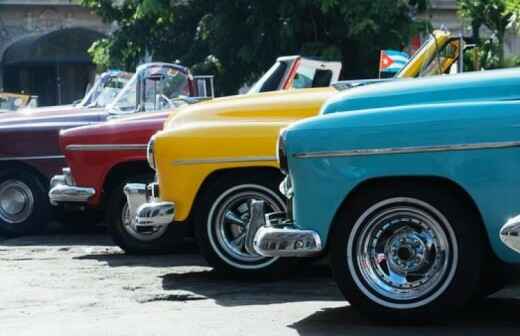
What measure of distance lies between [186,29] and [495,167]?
660 inches

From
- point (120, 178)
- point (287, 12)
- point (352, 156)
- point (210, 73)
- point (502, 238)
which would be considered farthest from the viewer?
point (210, 73)

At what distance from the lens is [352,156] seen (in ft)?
21.2

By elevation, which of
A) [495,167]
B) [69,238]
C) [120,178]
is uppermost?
[495,167]

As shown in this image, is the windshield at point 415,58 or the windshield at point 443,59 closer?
the windshield at point 415,58

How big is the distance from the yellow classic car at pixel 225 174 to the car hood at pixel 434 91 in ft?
4.68

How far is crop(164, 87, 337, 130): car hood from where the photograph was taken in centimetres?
886

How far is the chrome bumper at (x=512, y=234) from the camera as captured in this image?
19.3ft

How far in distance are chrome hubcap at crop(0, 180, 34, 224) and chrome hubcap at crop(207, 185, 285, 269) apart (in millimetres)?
5050

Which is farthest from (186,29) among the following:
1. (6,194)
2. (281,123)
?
(281,123)

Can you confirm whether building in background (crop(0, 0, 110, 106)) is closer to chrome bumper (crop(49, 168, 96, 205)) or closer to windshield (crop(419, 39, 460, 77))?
chrome bumper (crop(49, 168, 96, 205))

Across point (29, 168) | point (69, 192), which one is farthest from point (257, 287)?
point (29, 168)

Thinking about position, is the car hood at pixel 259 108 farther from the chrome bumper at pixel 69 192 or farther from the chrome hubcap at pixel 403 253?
the chrome hubcap at pixel 403 253

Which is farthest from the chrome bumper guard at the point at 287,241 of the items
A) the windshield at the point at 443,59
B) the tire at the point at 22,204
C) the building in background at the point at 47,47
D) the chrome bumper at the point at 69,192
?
the building in background at the point at 47,47

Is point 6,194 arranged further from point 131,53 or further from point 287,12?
point 131,53
